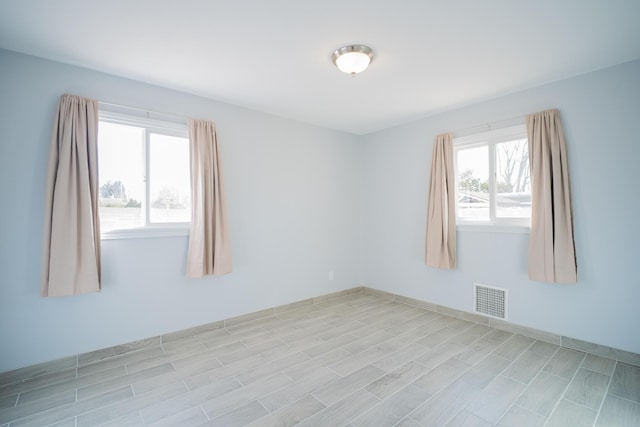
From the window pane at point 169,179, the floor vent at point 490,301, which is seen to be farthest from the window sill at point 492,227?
the window pane at point 169,179

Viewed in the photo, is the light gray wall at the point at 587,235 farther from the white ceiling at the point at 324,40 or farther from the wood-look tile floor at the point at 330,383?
the wood-look tile floor at the point at 330,383

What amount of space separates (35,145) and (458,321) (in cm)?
460

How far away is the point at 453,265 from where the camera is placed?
3695mm

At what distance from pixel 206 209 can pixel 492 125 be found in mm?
3360

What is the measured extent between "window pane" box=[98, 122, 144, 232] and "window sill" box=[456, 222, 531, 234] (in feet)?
12.0

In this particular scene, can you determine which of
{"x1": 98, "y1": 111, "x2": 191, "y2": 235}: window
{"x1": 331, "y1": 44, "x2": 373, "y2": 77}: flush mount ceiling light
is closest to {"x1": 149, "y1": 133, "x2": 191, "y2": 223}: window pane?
{"x1": 98, "y1": 111, "x2": 191, "y2": 235}: window

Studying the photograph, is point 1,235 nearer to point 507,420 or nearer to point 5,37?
point 5,37

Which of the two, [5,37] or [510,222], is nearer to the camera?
[5,37]

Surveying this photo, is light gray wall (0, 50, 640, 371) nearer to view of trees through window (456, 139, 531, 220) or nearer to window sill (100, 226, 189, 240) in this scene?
window sill (100, 226, 189, 240)

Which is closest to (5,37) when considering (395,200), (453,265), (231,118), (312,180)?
(231,118)

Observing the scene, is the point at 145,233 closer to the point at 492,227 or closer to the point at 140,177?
the point at 140,177

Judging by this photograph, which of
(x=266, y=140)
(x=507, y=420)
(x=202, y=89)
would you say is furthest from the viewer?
(x=266, y=140)

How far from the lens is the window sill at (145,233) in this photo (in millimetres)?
2735

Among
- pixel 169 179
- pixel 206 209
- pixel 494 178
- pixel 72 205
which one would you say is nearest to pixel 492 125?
pixel 494 178
